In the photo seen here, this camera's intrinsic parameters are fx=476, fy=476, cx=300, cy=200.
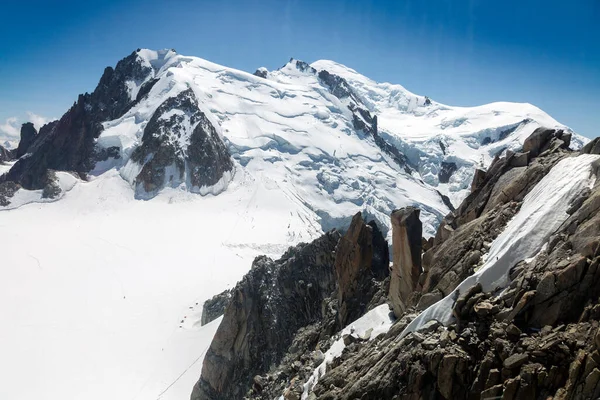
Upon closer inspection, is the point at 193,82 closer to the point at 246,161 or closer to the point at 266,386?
the point at 246,161

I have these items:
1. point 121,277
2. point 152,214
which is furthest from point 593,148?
point 152,214

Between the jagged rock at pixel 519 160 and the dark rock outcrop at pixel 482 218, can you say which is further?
the jagged rock at pixel 519 160

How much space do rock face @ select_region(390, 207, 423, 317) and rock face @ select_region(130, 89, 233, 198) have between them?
381ft

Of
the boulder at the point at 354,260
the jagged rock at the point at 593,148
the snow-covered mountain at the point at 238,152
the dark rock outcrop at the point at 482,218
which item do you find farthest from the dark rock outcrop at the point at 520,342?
the snow-covered mountain at the point at 238,152

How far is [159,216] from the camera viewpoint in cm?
12125

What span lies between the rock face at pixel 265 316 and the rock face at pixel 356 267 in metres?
7.42

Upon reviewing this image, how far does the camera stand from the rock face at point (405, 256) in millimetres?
23547

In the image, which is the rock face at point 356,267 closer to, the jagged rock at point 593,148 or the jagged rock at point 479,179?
the jagged rock at point 479,179

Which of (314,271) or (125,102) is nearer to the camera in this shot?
(314,271)

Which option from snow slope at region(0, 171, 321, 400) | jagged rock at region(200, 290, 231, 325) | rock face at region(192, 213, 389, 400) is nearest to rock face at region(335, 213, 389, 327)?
rock face at region(192, 213, 389, 400)

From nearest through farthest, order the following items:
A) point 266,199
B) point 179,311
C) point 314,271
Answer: point 314,271, point 179,311, point 266,199

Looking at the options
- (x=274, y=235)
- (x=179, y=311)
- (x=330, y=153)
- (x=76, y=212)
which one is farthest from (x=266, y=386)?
(x=330, y=153)

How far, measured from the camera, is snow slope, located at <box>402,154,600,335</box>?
1574cm

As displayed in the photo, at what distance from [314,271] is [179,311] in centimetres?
3979
